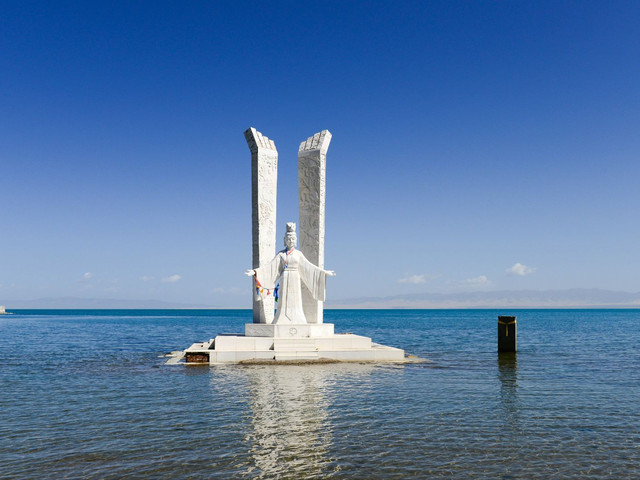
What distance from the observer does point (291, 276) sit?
20.7 m

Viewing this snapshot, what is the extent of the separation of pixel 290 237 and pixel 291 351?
14.2 feet

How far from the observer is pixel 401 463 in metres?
7.70

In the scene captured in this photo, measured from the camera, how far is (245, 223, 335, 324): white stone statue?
20.6 metres

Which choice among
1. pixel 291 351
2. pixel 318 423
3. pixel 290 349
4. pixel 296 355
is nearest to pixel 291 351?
pixel 291 351

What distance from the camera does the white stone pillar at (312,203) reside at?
22375 millimetres

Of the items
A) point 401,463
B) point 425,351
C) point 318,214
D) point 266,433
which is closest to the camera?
point 401,463

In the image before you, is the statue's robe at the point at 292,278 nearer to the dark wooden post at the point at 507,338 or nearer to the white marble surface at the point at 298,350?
the white marble surface at the point at 298,350

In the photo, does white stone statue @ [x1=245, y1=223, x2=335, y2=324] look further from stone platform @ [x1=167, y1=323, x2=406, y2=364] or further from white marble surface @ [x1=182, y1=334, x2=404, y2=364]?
white marble surface @ [x1=182, y1=334, x2=404, y2=364]

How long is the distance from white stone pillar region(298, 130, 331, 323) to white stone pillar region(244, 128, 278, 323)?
3.75 ft

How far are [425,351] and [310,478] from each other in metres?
19.6

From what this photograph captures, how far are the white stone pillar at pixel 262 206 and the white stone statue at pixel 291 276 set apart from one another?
1254mm

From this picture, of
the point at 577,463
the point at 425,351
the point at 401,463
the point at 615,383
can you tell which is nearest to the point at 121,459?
the point at 401,463

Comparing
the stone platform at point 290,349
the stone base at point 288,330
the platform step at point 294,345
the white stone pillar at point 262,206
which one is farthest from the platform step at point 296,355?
the white stone pillar at point 262,206

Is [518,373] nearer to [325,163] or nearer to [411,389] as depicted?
[411,389]
